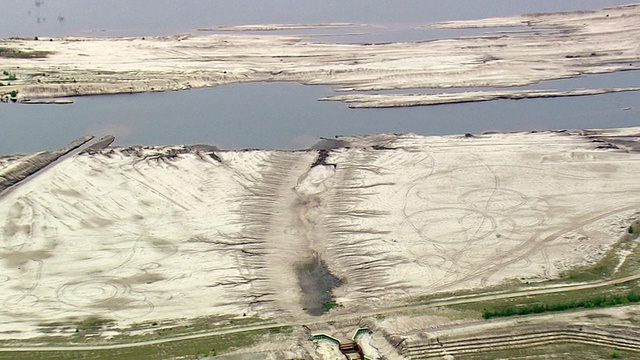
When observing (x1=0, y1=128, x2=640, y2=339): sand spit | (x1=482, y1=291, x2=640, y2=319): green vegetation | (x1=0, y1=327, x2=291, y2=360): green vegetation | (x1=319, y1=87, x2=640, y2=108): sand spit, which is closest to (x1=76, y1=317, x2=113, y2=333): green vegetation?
(x1=0, y1=128, x2=640, y2=339): sand spit

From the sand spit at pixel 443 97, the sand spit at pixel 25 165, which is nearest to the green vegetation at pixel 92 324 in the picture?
the sand spit at pixel 25 165

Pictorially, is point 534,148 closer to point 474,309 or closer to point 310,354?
point 474,309

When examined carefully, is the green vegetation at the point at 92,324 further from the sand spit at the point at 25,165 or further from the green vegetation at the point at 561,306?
the sand spit at the point at 25,165

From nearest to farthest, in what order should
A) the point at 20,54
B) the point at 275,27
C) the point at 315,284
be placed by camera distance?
the point at 315,284 < the point at 20,54 < the point at 275,27

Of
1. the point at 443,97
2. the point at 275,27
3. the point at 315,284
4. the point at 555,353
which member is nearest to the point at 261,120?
the point at 443,97

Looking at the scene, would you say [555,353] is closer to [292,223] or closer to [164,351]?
[164,351]

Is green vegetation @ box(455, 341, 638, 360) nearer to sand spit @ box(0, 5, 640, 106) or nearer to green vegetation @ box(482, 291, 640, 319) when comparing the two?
green vegetation @ box(482, 291, 640, 319)
